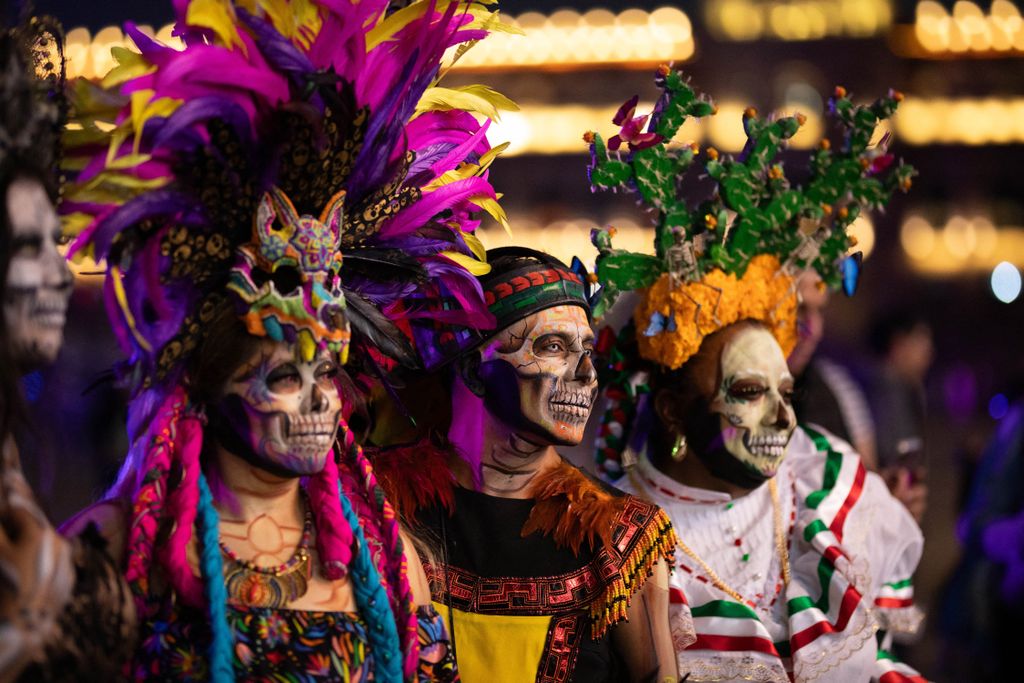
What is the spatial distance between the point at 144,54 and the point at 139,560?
3.55 feet

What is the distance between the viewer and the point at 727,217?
4.77 meters

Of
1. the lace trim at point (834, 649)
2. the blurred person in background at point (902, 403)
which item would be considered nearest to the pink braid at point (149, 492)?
the lace trim at point (834, 649)

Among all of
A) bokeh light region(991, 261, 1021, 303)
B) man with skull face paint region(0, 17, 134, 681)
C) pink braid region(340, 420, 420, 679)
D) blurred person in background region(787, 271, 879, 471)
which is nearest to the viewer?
man with skull face paint region(0, 17, 134, 681)

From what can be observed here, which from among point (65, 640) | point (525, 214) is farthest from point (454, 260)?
point (525, 214)

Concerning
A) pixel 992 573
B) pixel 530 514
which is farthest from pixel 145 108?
pixel 992 573

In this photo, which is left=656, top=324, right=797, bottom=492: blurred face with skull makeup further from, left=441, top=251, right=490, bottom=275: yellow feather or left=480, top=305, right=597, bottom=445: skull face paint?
left=441, top=251, right=490, bottom=275: yellow feather

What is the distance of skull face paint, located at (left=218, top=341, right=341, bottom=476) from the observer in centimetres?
319

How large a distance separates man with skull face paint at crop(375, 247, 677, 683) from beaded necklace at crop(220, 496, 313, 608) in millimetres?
698

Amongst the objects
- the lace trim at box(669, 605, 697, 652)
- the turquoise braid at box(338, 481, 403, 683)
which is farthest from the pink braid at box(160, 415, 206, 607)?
the lace trim at box(669, 605, 697, 652)

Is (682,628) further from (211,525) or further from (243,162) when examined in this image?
(243,162)

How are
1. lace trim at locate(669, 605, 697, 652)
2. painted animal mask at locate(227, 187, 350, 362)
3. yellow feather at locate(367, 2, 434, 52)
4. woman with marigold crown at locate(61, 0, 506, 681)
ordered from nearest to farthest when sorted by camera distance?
1. woman with marigold crown at locate(61, 0, 506, 681)
2. painted animal mask at locate(227, 187, 350, 362)
3. yellow feather at locate(367, 2, 434, 52)
4. lace trim at locate(669, 605, 697, 652)

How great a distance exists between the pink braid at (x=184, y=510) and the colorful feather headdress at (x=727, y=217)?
175 cm

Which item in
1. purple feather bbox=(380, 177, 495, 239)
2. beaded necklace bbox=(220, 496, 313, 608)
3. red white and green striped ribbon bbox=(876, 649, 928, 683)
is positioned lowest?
red white and green striped ribbon bbox=(876, 649, 928, 683)

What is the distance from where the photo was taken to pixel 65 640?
8.67 feet
